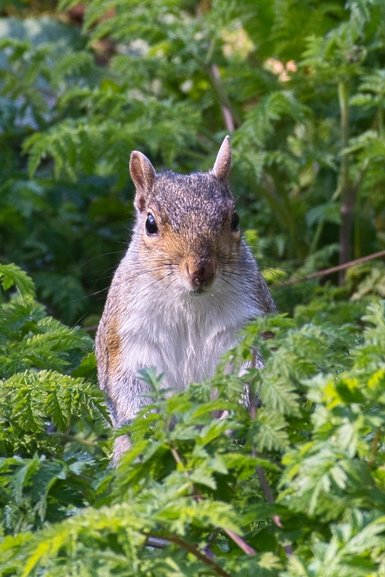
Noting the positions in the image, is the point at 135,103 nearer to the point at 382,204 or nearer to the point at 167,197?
the point at 382,204

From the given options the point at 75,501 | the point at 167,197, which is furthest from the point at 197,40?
the point at 75,501

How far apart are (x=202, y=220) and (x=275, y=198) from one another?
2.76 m

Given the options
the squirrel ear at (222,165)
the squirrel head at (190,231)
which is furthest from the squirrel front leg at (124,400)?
the squirrel ear at (222,165)

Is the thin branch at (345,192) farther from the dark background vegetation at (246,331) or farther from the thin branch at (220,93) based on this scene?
the thin branch at (220,93)

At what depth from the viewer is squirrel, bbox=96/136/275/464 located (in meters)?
3.93

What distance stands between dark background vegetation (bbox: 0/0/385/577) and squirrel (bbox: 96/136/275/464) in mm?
152

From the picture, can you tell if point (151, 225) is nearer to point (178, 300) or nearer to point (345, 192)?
point (178, 300)

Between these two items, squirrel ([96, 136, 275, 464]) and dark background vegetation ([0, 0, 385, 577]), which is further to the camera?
squirrel ([96, 136, 275, 464])

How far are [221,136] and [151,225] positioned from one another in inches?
93.3

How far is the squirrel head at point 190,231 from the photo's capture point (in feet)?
12.6

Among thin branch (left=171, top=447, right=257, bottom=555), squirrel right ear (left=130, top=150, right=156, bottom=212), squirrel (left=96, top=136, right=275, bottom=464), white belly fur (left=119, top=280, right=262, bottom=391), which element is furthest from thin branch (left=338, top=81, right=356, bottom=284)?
thin branch (left=171, top=447, right=257, bottom=555)

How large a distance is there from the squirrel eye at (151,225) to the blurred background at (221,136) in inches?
44.2

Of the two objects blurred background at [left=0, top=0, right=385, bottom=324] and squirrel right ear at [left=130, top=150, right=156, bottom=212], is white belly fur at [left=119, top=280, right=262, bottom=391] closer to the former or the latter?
squirrel right ear at [left=130, top=150, right=156, bottom=212]

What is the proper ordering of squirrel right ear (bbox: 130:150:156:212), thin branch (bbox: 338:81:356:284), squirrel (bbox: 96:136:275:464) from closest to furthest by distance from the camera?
squirrel (bbox: 96:136:275:464) < squirrel right ear (bbox: 130:150:156:212) < thin branch (bbox: 338:81:356:284)
